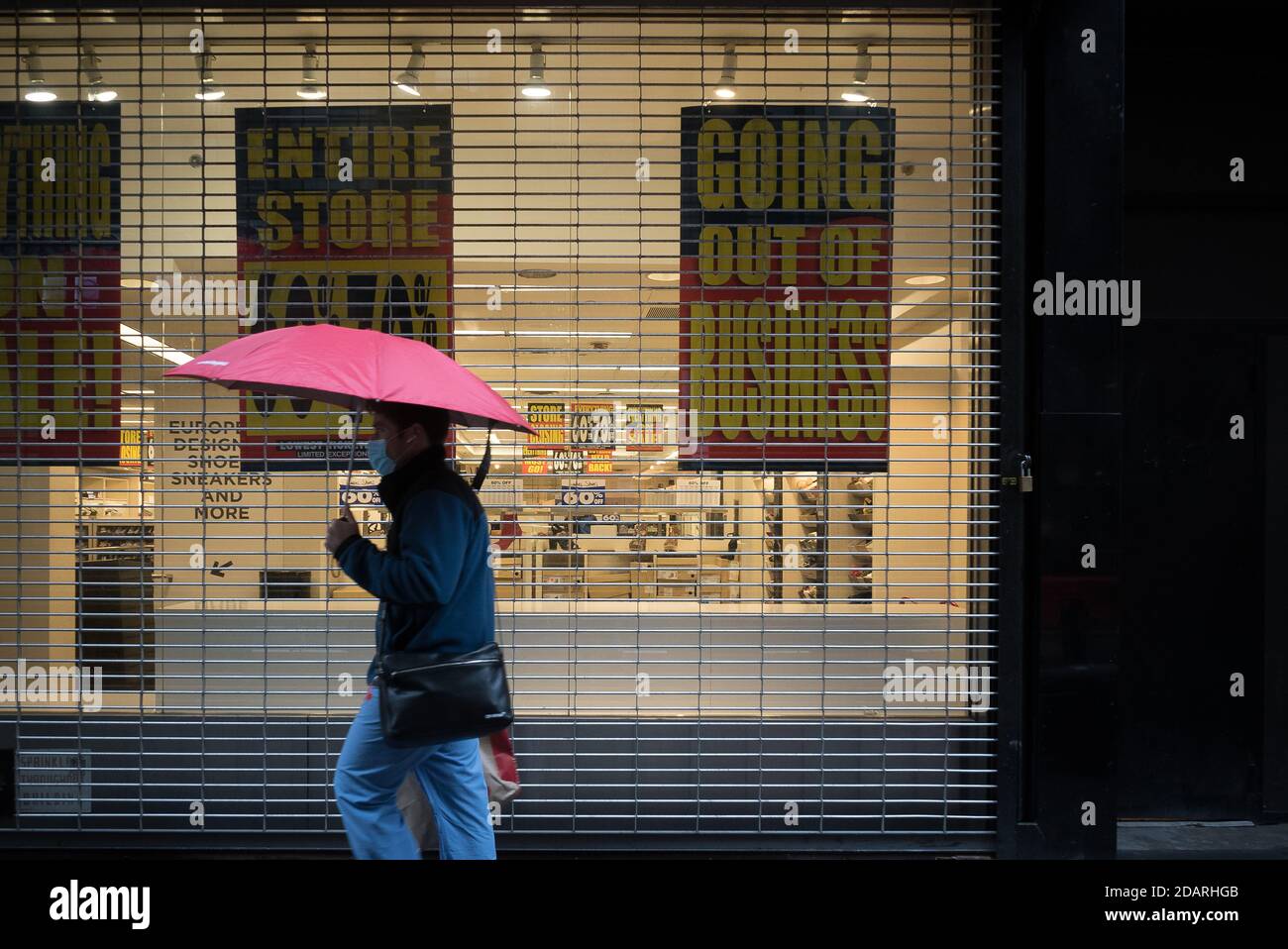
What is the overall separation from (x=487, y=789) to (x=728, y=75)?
3686 millimetres

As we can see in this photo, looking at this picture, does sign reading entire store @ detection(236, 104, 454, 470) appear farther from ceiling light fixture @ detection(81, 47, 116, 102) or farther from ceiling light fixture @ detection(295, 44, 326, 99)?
ceiling light fixture @ detection(81, 47, 116, 102)

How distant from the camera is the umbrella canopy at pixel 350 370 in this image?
3.27 meters

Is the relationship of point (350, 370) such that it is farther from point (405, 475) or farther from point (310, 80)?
point (310, 80)

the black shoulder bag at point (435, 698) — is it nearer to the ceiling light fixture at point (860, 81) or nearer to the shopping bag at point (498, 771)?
the shopping bag at point (498, 771)

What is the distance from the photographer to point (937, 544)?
549 centimetres

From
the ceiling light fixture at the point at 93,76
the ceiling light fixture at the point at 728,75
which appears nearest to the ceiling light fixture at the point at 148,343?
the ceiling light fixture at the point at 93,76

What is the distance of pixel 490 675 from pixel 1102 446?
327cm

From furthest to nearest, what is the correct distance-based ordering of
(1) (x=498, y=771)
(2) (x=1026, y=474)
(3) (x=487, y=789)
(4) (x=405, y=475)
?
(2) (x=1026, y=474)
(1) (x=498, y=771)
(3) (x=487, y=789)
(4) (x=405, y=475)

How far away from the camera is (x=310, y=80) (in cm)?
551

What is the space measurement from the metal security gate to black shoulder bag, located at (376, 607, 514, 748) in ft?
6.25

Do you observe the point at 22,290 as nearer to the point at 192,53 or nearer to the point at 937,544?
the point at 192,53

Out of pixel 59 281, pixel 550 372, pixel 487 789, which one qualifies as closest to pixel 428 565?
pixel 487 789

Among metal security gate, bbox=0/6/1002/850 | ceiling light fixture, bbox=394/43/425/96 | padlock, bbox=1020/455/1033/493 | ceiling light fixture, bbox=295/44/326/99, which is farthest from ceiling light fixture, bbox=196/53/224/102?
padlock, bbox=1020/455/1033/493
